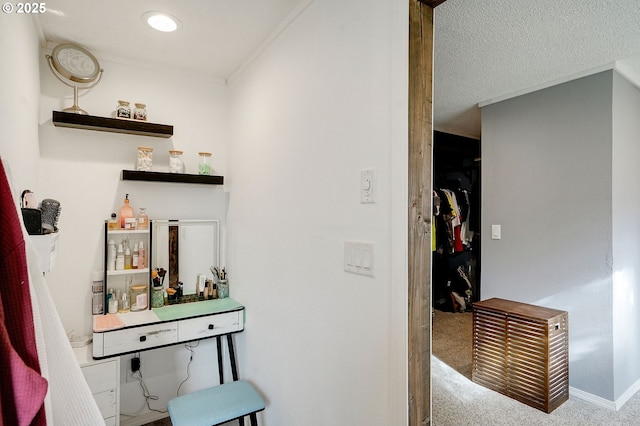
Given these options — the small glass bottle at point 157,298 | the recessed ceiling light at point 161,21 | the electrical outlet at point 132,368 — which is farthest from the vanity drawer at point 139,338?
the recessed ceiling light at point 161,21

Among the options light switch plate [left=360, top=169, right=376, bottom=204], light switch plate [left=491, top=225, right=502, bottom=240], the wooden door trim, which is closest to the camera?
the wooden door trim

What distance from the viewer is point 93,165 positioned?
224cm

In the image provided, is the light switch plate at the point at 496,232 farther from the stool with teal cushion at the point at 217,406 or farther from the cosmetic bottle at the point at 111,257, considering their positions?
the cosmetic bottle at the point at 111,257

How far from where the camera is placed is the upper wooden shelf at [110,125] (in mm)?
1998

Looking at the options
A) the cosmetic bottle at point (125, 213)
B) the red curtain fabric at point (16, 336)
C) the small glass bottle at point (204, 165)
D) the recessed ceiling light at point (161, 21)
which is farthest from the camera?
the small glass bottle at point (204, 165)

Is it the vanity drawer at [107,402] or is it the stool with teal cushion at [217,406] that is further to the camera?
the vanity drawer at [107,402]

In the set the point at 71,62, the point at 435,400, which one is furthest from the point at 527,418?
the point at 71,62

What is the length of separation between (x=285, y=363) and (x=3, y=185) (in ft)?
4.77

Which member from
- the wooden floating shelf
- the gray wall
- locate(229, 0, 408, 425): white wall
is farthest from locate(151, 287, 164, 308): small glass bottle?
the gray wall

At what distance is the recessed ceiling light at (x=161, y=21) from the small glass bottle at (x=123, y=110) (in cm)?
58

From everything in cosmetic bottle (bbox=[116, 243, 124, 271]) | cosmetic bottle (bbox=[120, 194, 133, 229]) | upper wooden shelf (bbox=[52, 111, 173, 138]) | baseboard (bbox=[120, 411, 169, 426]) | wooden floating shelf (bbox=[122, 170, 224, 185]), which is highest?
upper wooden shelf (bbox=[52, 111, 173, 138])

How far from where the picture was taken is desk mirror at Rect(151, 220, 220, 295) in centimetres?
241

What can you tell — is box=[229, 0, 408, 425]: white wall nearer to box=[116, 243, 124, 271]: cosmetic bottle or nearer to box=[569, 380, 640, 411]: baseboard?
box=[116, 243, 124, 271]: cosmetic bottle

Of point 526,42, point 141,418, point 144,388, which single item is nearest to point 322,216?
point 526,42
